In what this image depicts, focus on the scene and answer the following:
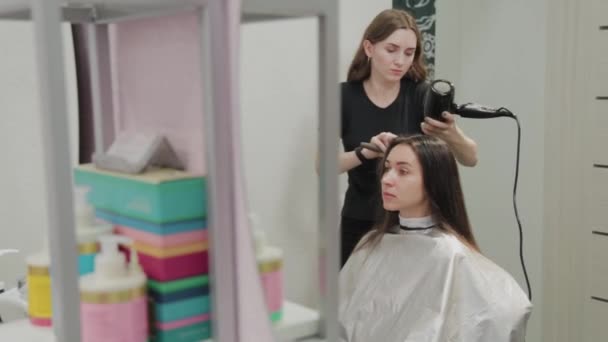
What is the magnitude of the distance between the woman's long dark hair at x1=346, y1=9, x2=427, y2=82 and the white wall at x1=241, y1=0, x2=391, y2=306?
668mm

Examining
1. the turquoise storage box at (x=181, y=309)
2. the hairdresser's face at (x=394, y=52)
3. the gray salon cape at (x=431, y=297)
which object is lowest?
the gray salon cape at (x=431, y=297)

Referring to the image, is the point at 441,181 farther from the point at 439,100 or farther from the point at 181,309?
the point at 181,309

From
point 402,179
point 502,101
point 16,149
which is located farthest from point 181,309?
point 502,101

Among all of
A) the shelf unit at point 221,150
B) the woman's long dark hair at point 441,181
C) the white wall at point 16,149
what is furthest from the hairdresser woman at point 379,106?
the shelf unit at point 221,150

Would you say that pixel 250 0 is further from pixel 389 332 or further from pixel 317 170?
pixel 389 332

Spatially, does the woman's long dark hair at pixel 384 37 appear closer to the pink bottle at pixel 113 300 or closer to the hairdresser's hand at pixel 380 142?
the hairdresser's hand at pixel 380 142

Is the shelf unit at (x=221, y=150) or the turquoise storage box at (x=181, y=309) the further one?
the turquoise storage box at (x=181, y=309)

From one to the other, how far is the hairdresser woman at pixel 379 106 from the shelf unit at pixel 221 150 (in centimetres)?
105

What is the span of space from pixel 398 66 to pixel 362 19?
0.25 m

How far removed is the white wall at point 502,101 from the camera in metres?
2.52

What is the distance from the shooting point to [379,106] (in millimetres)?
1865

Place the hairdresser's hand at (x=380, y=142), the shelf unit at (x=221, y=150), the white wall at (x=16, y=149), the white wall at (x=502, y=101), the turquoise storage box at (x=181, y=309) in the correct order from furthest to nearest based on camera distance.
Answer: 1. the white wall at (x=502, y=101)
2. the hairdresser's hand at (x=380, y=142)
3. the white wall at (x=16, y=149)
4. the turquoise storage box at (x=181, y=309)
5. the shelf unit at (x=221, y=150)

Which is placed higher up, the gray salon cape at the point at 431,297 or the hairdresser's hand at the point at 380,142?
the hairdresser's hand at the point at 380,142

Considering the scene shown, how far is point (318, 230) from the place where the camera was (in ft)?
2.41
